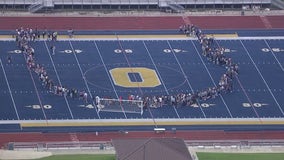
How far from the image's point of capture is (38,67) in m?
70.0

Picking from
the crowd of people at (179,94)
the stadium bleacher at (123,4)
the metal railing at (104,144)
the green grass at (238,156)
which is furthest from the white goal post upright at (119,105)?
the stadium bleacher at (123,4)

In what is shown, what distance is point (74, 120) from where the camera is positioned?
64.4 metres

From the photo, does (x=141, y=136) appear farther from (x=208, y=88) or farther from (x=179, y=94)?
(x=208, y=88)

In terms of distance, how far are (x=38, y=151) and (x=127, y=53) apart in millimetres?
14831

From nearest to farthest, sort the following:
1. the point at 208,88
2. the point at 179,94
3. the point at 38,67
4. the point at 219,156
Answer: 1. the point at 219,156
2. the point at 179,94
3. the point at 208,88
4. the point at 38,67

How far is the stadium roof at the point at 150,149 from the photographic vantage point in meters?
56.5

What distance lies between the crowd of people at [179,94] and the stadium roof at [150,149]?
8.50m

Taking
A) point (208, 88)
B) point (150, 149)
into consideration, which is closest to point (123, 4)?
point (208, 88)

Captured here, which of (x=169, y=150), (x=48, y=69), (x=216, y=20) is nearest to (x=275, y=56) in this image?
(x=216, y=20)

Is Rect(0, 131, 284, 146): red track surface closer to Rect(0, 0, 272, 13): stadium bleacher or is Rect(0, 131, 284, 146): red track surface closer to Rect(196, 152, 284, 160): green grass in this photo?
Rect(196, 152, 284, 160): green grass

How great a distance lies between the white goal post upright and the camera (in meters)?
65.9

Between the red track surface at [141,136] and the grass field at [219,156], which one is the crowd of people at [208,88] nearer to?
the red track surface at [141,136]

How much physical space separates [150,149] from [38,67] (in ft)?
49.6

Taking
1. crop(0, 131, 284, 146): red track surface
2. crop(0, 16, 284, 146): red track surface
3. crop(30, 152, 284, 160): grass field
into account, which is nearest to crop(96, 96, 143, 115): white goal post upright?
crop(0, 131, 284, 146): red track surface
